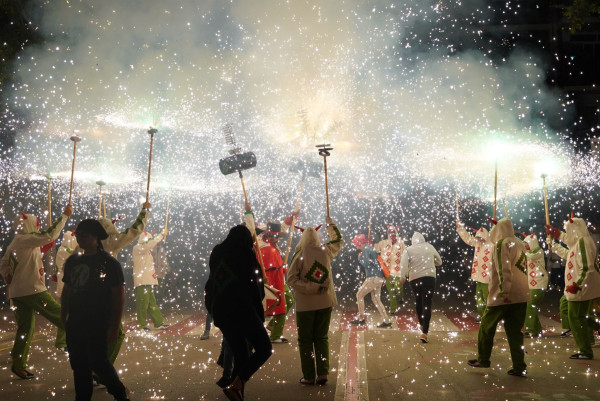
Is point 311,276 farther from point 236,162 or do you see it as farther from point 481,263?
point 481,263

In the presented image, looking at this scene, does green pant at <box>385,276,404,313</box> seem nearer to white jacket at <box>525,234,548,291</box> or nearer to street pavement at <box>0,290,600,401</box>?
street pavement at <box>0,290,600,401</box>

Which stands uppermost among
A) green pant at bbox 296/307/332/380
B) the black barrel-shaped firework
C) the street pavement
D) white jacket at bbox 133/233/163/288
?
the black barrel-shaped firework

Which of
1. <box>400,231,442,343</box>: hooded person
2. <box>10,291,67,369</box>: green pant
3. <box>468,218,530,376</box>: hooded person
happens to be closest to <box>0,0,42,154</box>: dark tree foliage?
<box>10,291,67,369</box>: green pant

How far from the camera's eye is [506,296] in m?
5.69

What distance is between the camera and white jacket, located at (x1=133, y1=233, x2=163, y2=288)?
30.5 ft

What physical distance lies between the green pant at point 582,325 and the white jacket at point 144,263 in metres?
6.27

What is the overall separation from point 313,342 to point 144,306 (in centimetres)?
475

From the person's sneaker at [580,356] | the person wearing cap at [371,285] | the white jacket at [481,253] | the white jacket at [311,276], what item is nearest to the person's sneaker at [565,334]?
the white jacket at [481,253]

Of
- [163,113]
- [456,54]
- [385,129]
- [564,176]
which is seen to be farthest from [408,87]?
[564,176]

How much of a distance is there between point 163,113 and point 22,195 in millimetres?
3708

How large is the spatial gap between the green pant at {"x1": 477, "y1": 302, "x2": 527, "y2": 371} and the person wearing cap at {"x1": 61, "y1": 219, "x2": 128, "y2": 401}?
11.8 feet

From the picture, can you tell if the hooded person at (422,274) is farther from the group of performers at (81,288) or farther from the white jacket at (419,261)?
the group of performers at (81,288)

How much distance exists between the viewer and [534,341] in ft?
24.7

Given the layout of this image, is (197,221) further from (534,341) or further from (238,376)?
(238,376)
